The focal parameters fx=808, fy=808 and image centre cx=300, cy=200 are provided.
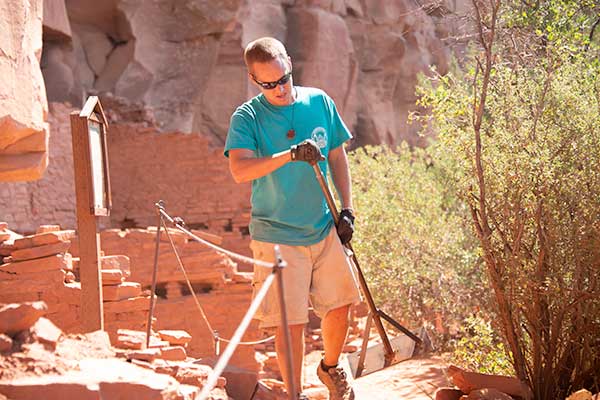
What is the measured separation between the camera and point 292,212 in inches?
160

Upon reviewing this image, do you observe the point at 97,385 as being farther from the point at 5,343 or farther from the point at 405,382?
the point at 405,382

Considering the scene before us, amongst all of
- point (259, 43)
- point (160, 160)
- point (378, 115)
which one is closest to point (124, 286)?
point (259, 43)

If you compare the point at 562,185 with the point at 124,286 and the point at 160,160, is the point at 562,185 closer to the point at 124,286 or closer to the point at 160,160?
the point at 124,286

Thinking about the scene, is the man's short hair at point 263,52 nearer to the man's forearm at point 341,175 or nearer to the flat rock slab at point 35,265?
the man's forearm at point 341,175

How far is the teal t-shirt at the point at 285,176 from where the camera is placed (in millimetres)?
4062

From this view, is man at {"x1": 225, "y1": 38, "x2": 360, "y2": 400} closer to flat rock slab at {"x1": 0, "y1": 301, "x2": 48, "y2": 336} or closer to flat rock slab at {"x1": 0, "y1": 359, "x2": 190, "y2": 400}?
flat rock slab at {"x1": 0, "y1": 359, "x2": 190, "y2": 400}

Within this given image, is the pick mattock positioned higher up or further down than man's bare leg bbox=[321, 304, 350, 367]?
further down

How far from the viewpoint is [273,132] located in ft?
13.7

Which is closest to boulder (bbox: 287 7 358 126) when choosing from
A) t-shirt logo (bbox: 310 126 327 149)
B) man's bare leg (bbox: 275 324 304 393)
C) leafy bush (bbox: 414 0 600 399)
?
leafy bush (bbox: 414 0 600 399)

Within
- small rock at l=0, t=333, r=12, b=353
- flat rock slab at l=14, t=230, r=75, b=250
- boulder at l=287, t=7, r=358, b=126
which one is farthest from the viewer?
boulder at l=287, t=7, r=358, b=126

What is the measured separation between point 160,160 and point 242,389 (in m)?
7.83

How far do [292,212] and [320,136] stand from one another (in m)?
0.44

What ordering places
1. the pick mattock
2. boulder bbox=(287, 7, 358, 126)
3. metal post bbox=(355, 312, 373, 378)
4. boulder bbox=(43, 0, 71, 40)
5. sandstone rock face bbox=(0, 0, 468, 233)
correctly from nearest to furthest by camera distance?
1. the pick mattock
2. metal post bbox=(355, 312, 373, 378)
3. sandstone rock face bbox=(0, 0, 468, 233)
4. boulder bbox=(43, 0, 71, 40)
5. boulder bbox=(287, 7, 358, 126)

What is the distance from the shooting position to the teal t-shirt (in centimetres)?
406
